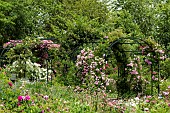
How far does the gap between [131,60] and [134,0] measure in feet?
22.4

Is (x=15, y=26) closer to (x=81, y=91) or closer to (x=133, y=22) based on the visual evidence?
(x=133, y=22)

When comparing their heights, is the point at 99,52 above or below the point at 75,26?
below

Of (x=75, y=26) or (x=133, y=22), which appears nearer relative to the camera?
(x=75, y=26)

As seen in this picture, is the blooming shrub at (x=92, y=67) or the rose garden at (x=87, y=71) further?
the blooming shrub at (x=92, y=67)

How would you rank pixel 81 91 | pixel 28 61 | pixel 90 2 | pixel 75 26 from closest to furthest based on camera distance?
1. pixel 81 91
2. pixel 28 61
3. pixel 75 26
4. pixel 90 2

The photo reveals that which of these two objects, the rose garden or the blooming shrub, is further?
the blooming shrub

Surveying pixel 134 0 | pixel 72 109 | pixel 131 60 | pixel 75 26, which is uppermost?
pixel 134 0

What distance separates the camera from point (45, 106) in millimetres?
5398

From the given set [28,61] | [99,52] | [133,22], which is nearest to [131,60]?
[99,52]

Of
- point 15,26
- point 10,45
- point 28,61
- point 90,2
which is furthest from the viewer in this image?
point 90,2

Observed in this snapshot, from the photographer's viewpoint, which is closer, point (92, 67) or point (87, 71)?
point (92, 67)

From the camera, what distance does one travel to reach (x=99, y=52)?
831 centimetres

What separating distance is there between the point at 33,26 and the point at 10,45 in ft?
15.3

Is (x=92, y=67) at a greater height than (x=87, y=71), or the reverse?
(x=92, y=67)
